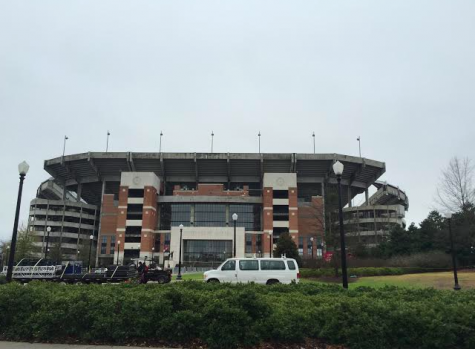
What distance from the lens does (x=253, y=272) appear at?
66.7 feet

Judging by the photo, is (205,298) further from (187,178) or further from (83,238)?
(83,238)

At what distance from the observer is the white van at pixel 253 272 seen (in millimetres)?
20188

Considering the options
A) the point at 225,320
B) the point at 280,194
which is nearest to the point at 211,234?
the point at 280,194

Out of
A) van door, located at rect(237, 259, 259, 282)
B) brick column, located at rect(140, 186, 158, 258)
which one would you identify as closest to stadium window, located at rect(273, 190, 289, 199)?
brick column, located at rect(140, 186, 158, 258)

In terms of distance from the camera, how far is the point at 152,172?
8825cm

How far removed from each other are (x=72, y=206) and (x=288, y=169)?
55228 millimetres

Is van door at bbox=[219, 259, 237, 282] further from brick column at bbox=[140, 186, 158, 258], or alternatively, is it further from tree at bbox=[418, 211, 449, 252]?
brick column at bbox=[140, 186, 158, 258]

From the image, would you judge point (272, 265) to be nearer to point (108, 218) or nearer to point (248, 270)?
point (248, 270)

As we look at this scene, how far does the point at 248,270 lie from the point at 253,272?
0.96 ft

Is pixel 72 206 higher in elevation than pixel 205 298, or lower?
higher

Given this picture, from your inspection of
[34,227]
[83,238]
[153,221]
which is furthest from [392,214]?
[34,227]

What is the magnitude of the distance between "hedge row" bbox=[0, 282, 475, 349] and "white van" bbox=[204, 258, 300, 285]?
11709 millimetres

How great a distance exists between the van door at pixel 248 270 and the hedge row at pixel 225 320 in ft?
38.4

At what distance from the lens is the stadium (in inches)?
3293
